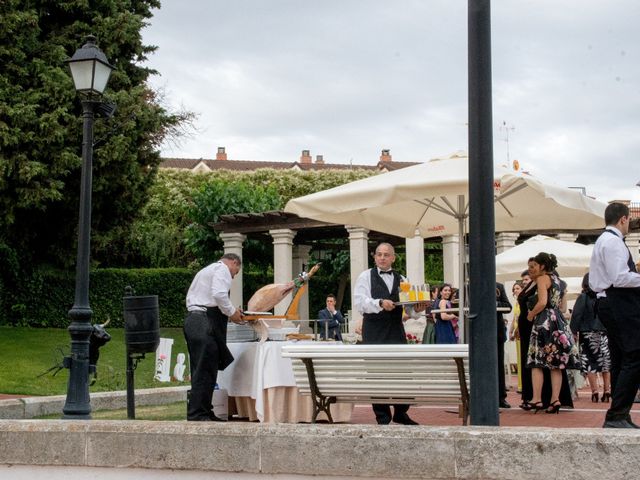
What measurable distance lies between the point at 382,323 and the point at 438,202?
2.69 metres

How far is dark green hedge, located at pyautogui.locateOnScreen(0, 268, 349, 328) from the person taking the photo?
27.0 meters

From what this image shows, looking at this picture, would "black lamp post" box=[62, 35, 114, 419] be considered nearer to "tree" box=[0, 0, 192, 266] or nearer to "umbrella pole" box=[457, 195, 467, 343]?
"umbrella pole" box=[457, 195, 467, 343]

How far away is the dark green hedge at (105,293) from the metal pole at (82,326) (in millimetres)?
14242

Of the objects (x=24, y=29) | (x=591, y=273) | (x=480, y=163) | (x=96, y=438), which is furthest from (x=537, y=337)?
(x=24, y=29)

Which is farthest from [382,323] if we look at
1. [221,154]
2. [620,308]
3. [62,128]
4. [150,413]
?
[221,154]

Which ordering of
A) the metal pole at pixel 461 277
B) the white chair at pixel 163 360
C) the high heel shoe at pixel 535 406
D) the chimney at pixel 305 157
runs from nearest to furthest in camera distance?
1. the metal pole at pixel 461 277
2. the high heel shoe at pixel 535 406
3. the white chair at pixel 163 360
4. the chimney at pixel 305 157

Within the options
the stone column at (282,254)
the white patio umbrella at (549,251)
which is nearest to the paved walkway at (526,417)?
the white patio umbrella at (549,251)

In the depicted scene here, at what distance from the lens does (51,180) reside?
66.9 ft

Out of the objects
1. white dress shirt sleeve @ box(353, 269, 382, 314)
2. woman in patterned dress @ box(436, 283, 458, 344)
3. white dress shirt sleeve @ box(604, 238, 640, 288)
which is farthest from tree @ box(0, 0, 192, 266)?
white dress shirt sleeve @ box(604, 238, 640, 288)

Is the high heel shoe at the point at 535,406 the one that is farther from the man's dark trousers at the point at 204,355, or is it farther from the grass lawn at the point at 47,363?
the grass lawn at the point at 47,363

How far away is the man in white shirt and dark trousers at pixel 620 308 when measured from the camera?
6051 mm

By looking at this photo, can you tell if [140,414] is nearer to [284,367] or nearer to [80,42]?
[284,367]

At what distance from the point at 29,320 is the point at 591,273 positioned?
79.0 ft

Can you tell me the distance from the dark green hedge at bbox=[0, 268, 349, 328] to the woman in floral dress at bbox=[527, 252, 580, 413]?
55.9ft
